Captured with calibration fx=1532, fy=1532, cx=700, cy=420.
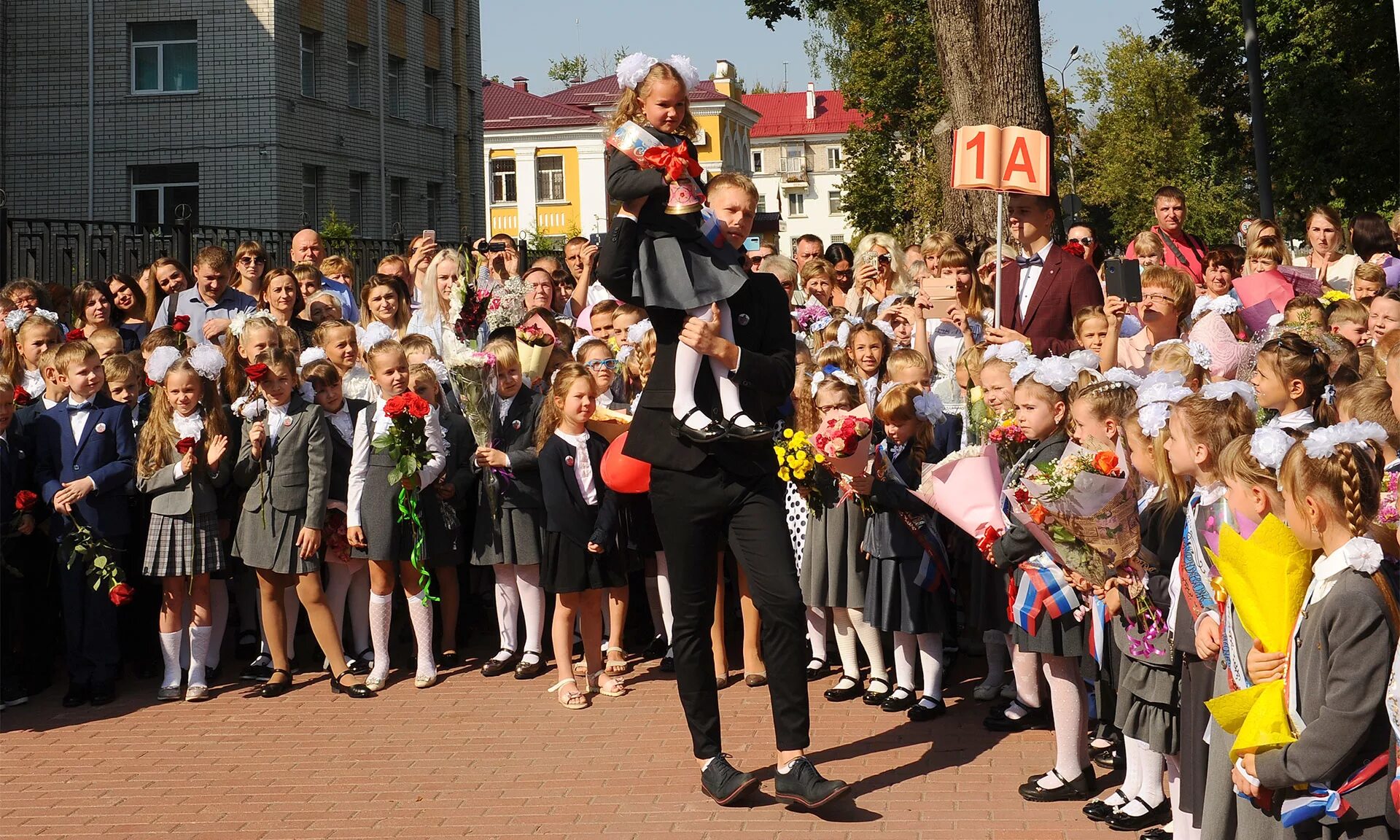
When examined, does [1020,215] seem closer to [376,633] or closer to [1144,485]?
[1144,485]

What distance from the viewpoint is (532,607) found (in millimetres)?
8391

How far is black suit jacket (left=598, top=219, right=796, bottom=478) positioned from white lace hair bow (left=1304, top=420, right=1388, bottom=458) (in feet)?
7.26

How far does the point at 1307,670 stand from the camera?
12.8 feet

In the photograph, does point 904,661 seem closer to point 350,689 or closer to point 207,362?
point 350,689

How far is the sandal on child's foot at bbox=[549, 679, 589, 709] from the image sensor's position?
299 inches

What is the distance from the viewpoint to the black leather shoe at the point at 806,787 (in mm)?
5680

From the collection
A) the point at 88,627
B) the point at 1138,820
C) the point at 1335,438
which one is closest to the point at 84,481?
the point at 88,627

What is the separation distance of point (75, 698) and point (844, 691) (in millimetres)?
4012

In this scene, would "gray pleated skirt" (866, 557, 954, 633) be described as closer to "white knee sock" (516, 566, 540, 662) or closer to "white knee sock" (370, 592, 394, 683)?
"white knee sock" (516, 566, 540, 662)

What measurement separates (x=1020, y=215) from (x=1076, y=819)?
4.16 meters

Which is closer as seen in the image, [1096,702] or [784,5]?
[1096,702]

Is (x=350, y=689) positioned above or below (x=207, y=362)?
below

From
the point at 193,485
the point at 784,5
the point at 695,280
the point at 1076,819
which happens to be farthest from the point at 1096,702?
the point at 784,5

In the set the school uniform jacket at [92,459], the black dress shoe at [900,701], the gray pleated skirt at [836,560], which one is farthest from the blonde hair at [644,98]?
the school uniform jacket at [92,459]
